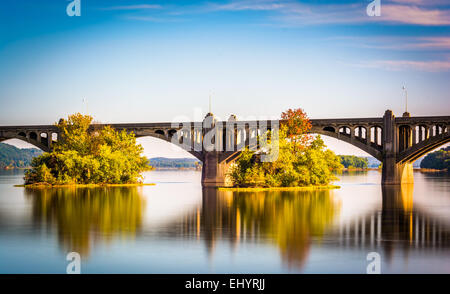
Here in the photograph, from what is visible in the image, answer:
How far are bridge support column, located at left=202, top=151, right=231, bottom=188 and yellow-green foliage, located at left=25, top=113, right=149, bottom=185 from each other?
41.0 ft

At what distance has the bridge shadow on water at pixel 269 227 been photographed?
26141mm

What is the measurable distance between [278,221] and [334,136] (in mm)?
60784

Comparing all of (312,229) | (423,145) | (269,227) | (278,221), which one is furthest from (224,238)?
(423,145)

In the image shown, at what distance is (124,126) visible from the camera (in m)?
103

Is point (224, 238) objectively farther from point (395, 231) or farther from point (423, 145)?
point (423, 145)

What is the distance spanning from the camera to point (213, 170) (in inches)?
3757

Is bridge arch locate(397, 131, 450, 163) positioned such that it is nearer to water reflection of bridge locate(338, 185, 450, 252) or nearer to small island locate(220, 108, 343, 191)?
small island locate(220, 108, 343, 191)

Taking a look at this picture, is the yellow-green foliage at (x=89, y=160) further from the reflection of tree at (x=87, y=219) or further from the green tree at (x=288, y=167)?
the reflection of tree at (x=87, y=219)

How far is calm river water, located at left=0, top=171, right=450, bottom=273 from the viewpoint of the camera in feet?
71.1

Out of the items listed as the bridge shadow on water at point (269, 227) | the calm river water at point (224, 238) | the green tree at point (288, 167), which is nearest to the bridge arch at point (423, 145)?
the green tree at point (288, 167)
